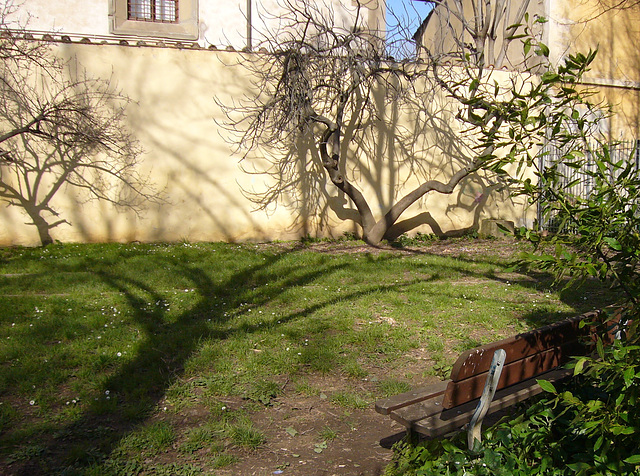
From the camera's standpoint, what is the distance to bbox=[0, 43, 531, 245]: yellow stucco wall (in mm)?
9305

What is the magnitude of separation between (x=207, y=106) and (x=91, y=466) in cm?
740

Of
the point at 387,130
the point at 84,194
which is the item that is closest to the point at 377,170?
the point at 387,130

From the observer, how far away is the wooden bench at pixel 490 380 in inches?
108

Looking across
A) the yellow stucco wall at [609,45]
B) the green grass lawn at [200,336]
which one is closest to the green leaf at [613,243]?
the green grass lawn at [200,336]

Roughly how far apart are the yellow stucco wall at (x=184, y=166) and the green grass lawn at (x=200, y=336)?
1.15 m

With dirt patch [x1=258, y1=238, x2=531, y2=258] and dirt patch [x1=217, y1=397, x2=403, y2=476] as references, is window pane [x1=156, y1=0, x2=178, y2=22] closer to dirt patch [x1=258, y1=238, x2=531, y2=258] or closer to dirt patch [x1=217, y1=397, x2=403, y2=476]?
dirt patch [x1=258, y1=238, x2=531, y2=258]

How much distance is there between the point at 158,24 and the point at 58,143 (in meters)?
5.00

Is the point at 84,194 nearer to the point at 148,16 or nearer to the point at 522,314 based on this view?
the point at 148,16

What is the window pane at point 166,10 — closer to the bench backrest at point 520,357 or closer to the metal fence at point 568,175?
the metal fence at point 568,175

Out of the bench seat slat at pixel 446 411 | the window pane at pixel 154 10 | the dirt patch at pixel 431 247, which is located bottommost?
the dirt patch at pixel 431 247

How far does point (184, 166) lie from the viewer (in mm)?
9680

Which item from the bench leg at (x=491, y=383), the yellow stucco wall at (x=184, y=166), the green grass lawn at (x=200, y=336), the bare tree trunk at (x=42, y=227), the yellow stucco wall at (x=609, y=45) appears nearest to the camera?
the bench leg at (x=491, y=383)

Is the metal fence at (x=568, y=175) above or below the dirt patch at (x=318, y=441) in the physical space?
above

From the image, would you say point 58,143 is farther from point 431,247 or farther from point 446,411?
point 446,411
